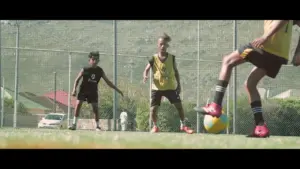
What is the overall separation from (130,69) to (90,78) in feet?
15.8

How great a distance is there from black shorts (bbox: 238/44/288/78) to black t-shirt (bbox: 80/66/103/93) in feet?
13.4

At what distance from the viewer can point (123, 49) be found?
14.8 m

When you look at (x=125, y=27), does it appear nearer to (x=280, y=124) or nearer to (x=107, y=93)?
(x=107, y=93)

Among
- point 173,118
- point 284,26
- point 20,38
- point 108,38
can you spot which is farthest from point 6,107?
point 284,26

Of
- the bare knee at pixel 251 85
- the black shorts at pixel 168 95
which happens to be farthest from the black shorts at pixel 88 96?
the bare knee at pixel 251 85

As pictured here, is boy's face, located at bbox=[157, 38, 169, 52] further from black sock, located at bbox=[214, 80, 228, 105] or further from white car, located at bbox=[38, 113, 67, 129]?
white car, located at bbox=[38, 113, 67, 129]

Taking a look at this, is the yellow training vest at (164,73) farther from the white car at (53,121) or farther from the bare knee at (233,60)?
the white car at (53,121)

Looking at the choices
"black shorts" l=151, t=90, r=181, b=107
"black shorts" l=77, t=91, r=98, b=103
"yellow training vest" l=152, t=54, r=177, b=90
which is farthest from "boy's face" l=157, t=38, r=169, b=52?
"black shorts" l=77, t=91, r=98, b=103

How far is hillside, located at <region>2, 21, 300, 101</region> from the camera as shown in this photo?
14.0 m

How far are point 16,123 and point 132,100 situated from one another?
115 inches

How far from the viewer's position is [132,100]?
1452 cm

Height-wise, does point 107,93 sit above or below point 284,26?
below

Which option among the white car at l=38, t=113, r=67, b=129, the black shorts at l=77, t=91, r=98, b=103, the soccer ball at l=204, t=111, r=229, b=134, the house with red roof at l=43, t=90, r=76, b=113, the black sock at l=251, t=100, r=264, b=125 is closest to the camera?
the black sock at l=251, t=100, r=264, b=125

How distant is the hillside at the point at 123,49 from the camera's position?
14039 millimetres
